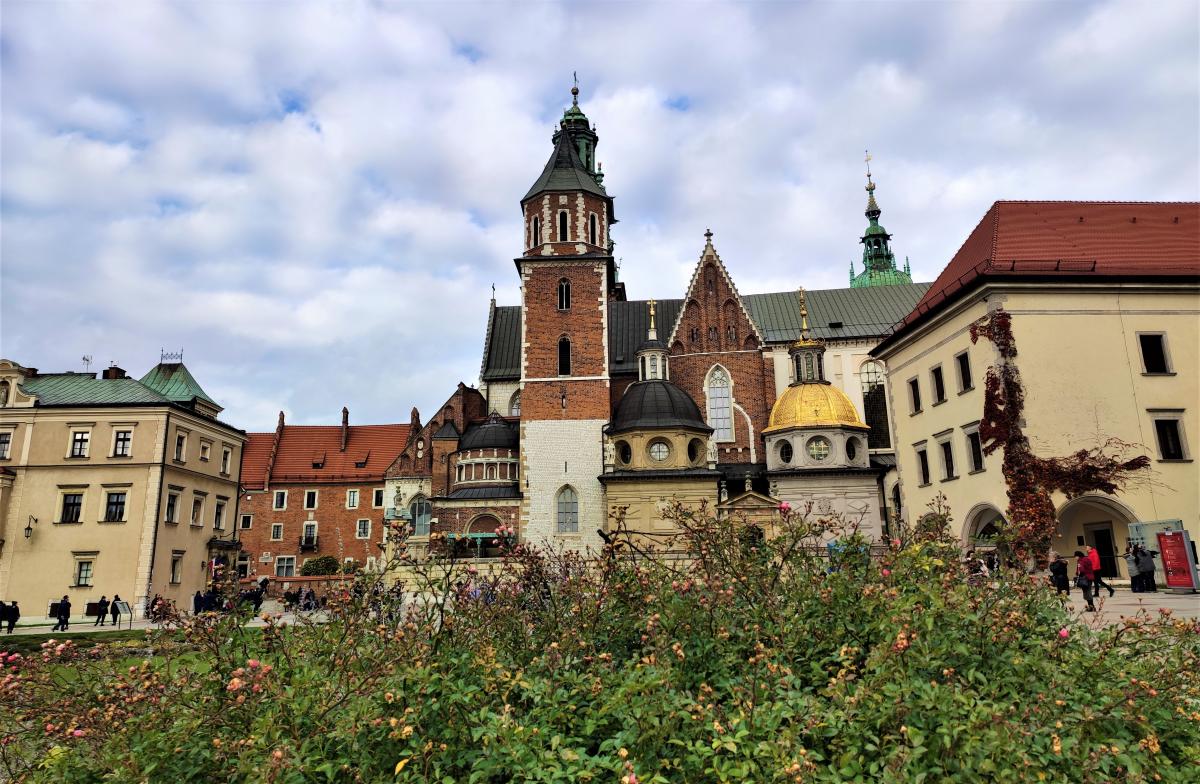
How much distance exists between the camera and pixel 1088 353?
23797 millimetres

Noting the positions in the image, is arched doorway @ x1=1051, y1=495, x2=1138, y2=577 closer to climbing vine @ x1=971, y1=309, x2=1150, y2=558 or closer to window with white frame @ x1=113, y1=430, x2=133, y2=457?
climbing vine @ x1=971, y1=309, x2=1150, y2=558

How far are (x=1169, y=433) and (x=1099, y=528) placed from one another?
3.49 metres

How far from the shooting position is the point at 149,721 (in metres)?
4.73

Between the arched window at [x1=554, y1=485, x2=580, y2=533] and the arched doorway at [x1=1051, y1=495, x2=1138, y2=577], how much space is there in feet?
65.2

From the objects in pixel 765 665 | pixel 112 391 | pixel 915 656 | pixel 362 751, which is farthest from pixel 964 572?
pixel 112 391

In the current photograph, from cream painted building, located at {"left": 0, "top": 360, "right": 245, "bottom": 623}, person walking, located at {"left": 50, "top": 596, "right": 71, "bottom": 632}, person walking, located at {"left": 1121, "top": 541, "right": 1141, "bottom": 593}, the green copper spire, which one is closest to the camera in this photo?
person walking, located at {"left": 1121, "top": 541, "right": 1141, "bottom": 593}

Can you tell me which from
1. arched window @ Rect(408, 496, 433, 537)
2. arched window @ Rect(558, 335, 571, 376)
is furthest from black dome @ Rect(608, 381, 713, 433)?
arched window @ Rect(408, 496, 433, 537)

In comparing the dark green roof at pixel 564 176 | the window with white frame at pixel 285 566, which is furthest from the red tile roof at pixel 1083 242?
the window with white frame at pixel 285 566

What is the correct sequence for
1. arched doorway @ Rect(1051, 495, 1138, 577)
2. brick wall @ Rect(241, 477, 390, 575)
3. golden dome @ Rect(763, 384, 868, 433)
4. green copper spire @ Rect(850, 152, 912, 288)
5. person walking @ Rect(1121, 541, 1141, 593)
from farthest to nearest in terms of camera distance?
green copper spire @ Rect(850, 152, 912, 288) < brick wall @ Rect(241, 477, 390, 575) < golden dome @ Rect(763, 384, 868, 433) < arched doorway @ Rect(1051, 495, 1138, 577) < person walking @ Rect(1121, 541, 1141, 593)

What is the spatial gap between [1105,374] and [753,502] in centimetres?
1591

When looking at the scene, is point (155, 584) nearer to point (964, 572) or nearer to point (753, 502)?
point (753, 502)

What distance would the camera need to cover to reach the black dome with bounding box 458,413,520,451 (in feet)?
128

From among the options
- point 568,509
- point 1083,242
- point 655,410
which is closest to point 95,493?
point 568,509

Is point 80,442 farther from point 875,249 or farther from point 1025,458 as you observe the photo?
point 875,249
